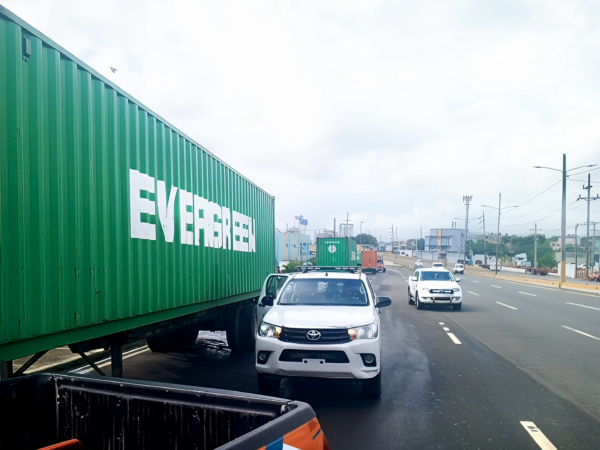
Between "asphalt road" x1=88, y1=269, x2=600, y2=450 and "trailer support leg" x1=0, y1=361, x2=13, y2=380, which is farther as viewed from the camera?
"asphalt road" x1=88, y1=269, x2=600, y2=450

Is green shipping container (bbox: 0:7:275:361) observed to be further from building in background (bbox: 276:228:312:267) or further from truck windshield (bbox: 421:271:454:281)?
building in background (bbox: 276:228:312:267)

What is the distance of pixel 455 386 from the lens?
7.83m

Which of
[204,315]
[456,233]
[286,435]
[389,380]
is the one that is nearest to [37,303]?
[286,435]

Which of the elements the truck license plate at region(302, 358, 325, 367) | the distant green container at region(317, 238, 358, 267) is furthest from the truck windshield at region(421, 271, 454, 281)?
the truck license plate at region(302, 358, 325, 367)

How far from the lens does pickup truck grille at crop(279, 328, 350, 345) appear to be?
6.87 meters

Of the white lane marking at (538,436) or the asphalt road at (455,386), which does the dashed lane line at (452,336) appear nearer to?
the asphalt road at (455,386)

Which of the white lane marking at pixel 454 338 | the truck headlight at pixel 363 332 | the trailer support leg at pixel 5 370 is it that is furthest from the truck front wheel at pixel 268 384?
the white lane marking at pixel 454 338

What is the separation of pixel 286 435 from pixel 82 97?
380 cm

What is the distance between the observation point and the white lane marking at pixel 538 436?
17.1 ft

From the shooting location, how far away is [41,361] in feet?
28.0

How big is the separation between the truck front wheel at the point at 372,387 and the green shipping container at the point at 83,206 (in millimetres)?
2688

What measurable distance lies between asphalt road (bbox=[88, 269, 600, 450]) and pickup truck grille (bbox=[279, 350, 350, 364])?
2.01ft

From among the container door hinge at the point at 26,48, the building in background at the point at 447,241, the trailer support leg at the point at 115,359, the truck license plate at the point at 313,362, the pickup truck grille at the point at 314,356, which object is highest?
the container door hinge at the point at 26,48

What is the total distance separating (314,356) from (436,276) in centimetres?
1585
